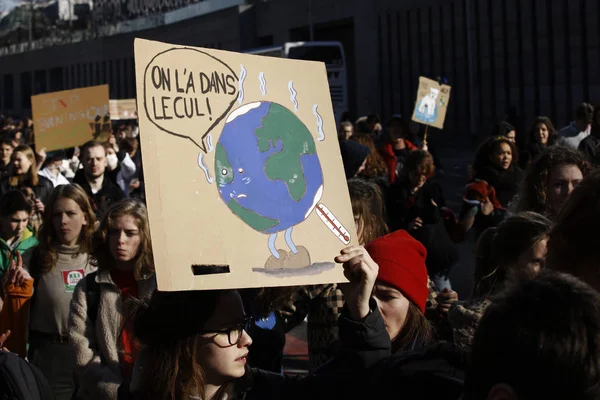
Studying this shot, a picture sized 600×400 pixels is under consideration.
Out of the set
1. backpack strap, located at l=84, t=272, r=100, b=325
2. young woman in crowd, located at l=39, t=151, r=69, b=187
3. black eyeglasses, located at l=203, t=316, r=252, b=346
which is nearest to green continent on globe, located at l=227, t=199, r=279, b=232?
black eyeglasses, located at l=203, t=316, r=252, b=346

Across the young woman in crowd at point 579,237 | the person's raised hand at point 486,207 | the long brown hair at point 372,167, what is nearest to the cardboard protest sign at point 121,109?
the long brown hair at point 372,167

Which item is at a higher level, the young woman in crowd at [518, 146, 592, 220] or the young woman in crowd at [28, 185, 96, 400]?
the young woman in crowd at [518, 146, 592, 220]

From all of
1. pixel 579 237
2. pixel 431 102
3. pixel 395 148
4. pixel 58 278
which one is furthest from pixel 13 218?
pixel 431 102

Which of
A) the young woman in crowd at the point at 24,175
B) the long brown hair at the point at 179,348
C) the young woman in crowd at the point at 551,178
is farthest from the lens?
the young woman in crowd at the point at 24,175

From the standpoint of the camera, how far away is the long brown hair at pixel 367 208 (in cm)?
406

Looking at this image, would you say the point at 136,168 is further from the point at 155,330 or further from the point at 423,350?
the point at 423,350

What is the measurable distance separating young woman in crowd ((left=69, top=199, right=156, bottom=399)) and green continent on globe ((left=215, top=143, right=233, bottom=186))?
1285 mm

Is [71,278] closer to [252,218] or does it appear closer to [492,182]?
[252,218]

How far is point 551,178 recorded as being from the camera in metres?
4.63

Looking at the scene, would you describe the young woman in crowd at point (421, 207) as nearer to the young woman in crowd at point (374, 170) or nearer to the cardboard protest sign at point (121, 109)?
the young woman in crowd at point (374, 170)

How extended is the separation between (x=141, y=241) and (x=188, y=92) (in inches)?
80.3

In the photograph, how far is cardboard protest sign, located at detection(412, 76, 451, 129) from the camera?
41.4 feet

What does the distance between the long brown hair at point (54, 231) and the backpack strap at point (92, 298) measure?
80 centimetres

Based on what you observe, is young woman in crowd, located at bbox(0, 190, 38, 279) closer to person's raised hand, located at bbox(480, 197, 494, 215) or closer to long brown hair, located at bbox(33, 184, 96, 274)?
long brown hair, located at bbox(33, 184, 96, 274)
